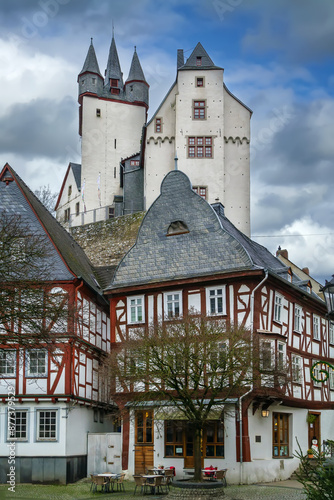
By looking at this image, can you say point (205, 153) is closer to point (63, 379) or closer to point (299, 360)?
point (299, 360)

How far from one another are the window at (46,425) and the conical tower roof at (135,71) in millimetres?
49153

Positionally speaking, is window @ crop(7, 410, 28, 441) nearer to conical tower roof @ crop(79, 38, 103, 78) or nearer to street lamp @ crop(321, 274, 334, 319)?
street lamp @ crop(321, 274, 334, 319)

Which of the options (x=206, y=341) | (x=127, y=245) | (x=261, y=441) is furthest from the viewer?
(x=127, y=245)

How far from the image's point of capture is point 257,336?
2777 cm

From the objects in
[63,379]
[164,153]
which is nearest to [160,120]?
[164,153]

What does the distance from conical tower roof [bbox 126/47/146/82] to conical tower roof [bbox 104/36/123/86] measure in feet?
4.07

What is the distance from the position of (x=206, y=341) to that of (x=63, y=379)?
8.38 meters

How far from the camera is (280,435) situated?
1254 inches

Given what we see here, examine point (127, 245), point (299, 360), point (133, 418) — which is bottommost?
point (133, 418)

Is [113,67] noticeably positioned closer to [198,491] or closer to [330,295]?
[198,491]

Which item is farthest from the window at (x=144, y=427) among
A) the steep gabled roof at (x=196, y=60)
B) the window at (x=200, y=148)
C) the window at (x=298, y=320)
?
the steep gabled roof at (x=196, y=60)

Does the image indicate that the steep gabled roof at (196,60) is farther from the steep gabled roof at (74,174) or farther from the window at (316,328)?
the window at (316,328)

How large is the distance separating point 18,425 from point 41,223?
9232mm

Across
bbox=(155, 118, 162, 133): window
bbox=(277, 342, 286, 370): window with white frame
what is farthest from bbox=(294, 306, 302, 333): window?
bbox=(155, 118, 162, 133): window
